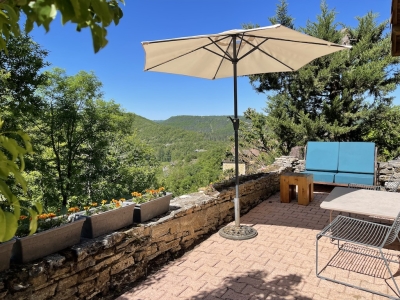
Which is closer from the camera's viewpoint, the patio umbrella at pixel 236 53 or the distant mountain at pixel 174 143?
the patio umbrella at pixel 236 53

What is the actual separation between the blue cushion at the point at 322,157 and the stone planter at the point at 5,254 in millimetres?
5968

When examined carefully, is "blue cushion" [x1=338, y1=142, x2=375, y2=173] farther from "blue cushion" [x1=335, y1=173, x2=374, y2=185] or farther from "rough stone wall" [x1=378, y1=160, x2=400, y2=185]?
"rough stone wall" [x1=378, y1=160, x2=400, y2=185]

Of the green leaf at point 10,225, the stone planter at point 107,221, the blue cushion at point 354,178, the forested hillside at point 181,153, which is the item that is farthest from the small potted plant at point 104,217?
the forested hillside at point 181,153

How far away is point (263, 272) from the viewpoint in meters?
2.68

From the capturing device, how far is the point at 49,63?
8984 millimetres

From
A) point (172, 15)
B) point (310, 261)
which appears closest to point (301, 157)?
point (310, 261)

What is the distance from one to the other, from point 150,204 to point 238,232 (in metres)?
1.37

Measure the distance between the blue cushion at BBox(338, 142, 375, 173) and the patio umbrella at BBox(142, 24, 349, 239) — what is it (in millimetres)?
3025

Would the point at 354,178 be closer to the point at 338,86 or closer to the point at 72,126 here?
the point at 338,86

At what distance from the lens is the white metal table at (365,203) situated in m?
2.76

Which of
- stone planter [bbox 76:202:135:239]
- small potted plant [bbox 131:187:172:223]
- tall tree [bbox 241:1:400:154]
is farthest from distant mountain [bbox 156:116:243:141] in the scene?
stone planter [bbox 76:202:135:239]

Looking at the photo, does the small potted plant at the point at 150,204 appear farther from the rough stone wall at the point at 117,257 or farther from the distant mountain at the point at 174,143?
the distant mountain at the point at 174,143

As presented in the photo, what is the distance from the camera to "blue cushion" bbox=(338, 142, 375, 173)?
5750 millimetres

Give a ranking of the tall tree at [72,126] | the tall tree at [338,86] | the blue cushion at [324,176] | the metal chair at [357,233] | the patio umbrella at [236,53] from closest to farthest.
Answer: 1. the metal chair at [357,233]
2. the patio umbrella at [236,53]
3. the blue cushion at [324,176]
4. the tall tree at [338,86]
5. the tall tree at [72,126]
